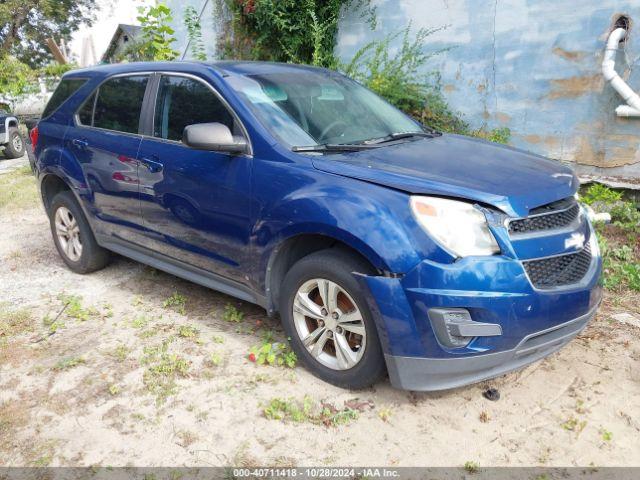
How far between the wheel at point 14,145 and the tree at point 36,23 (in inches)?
528

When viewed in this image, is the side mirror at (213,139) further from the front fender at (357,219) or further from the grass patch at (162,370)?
the grass patch at (162,370)

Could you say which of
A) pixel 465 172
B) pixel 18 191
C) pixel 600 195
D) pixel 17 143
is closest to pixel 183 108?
pixel 465 172

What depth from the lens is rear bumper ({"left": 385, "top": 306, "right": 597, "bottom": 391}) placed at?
2699 mm

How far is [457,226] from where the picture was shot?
2.67m

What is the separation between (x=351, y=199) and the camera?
9.39 feet

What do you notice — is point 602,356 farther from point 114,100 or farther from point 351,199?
point 114,100

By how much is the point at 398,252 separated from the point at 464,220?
35cm

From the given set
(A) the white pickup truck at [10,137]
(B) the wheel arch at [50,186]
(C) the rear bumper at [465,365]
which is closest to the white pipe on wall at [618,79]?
(C) the rear bumper at [465,365]

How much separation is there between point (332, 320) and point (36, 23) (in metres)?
33.6

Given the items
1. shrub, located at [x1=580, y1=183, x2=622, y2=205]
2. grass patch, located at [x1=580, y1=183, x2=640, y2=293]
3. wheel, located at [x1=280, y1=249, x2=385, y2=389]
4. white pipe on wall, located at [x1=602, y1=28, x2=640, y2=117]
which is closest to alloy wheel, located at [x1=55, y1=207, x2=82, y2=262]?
wheel, located at [x1=280, y1=249, x2=385, y2=389]

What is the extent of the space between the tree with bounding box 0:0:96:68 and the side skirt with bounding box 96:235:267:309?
23.9m

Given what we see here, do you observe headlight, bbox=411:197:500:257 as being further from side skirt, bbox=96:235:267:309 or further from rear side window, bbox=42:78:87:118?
rear side window, bbox=42:78:87:118

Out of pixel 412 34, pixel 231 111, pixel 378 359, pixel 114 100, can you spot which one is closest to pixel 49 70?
pixel 412 34

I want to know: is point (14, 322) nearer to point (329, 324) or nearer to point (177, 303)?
point (177, 303)
